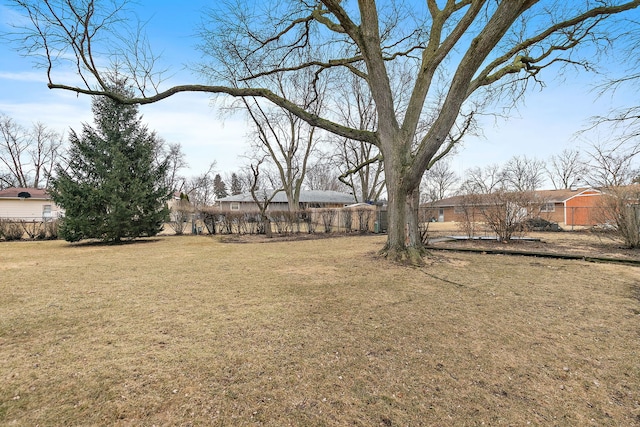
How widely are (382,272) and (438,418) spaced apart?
446 centimetres

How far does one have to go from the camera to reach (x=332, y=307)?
411 centimetres

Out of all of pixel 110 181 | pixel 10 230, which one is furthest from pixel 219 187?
pixel 110 181

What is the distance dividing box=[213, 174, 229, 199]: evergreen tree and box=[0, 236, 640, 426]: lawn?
2234 inches

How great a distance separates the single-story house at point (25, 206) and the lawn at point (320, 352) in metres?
27.7

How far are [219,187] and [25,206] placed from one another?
36008 millimetres

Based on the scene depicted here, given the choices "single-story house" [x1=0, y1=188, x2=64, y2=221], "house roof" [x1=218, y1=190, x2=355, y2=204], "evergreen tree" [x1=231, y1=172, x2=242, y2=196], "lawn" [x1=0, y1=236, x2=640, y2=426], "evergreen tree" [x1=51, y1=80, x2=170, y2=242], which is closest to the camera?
"lawn" [x1=0, y1=236, x2=640, y2=426]

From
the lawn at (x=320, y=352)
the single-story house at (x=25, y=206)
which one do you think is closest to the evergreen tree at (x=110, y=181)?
the lawn at (x=320, y=352)

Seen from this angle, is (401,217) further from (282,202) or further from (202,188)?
(202,188)

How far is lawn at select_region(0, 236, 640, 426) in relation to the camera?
199cm

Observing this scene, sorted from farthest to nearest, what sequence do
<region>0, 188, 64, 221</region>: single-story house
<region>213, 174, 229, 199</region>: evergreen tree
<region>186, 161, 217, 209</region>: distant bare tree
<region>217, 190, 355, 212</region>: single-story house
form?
1. <region>213, 174, 229, 199</region>: evergreen tree
2. <region>186, 161, 217, 209</region>: distant bare tree
3. <region>217, 190, 355, 212</region>: single-story house
4. <region>0, 188, 64, 221</region>: single-story house

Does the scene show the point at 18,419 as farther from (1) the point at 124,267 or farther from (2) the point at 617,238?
(2) the point at 617,238

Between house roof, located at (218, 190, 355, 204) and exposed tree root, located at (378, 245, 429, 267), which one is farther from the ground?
house roof, located at (218, 190, 355, 204)

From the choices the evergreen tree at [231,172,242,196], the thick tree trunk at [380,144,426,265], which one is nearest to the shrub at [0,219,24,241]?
the thick tree trunk at [380,144,426,265]

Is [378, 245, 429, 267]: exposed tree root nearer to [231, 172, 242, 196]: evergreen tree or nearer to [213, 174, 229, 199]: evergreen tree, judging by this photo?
[213, 174, 229, 199]: evergreen tree
